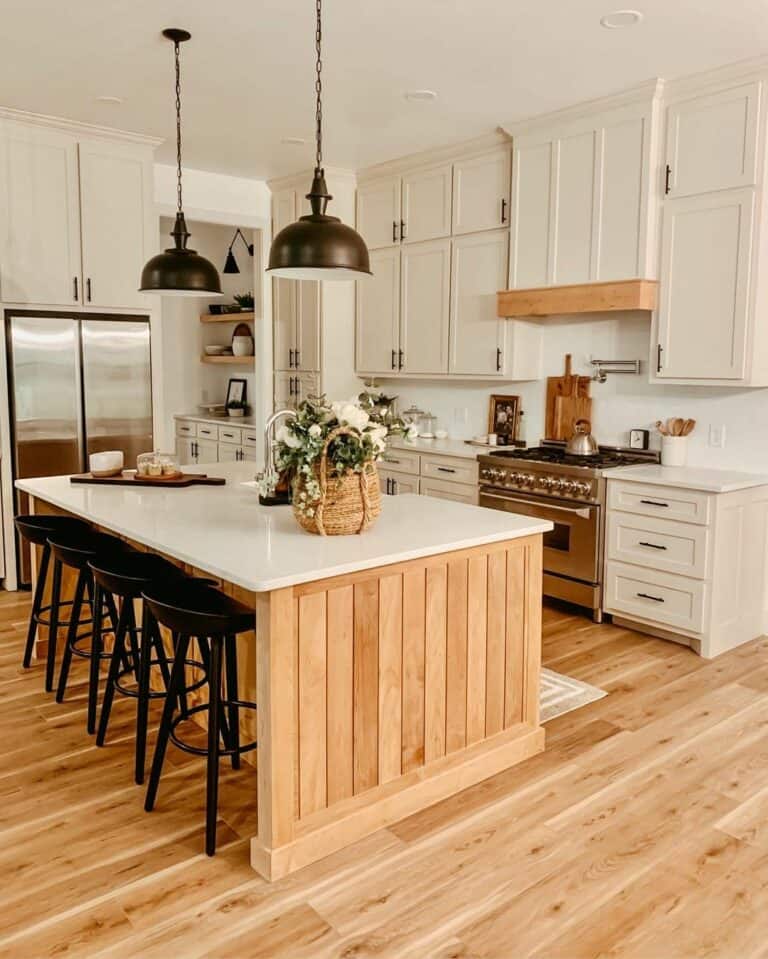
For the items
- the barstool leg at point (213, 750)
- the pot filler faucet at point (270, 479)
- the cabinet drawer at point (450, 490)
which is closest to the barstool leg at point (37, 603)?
the pot filler faucet at point (270, 479)

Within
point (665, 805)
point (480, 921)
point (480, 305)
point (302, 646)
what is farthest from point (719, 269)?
point (480, 921)

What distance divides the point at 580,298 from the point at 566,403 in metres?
0.82

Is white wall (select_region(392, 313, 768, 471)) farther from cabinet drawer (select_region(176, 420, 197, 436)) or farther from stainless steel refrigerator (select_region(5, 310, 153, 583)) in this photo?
cabinet drawer (select_region(176, 420, 197, 436))

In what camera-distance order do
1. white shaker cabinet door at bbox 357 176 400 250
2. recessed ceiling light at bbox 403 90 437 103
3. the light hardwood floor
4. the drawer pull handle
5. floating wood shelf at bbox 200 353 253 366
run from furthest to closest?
floating wood shelf at bbox 200 353 253 366, white shaker cabinet door at bbox 357 176 400 250, recessed ceiling light at bbox 403 90 437 103, the drawer pull handle, the light hardwood floor

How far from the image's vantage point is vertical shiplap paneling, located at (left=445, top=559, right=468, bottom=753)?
2.73 meters

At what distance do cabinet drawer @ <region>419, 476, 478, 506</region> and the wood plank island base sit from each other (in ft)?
6.72

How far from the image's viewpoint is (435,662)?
271 cm

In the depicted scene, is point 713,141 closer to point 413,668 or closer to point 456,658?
point 456,658

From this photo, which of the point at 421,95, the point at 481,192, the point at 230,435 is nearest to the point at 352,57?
the point at 421,95

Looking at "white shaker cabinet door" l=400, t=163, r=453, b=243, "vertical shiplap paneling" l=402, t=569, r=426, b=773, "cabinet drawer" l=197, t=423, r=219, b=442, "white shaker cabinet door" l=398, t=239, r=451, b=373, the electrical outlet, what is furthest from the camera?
"cabinet drawer" l=197, t=423, r=219, b=442

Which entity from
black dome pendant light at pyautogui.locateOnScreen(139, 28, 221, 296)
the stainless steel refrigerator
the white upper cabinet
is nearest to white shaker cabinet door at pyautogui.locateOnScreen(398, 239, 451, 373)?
the white upper cabinet

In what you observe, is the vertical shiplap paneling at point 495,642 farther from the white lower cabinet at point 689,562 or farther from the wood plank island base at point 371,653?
the white lower cabinet at point 689,562

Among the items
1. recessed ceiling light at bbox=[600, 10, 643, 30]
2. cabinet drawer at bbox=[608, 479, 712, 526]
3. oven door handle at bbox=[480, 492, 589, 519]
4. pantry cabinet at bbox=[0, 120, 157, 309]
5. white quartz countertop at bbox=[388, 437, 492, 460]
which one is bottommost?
oven door handle at bbox=[480, 492, 589, 519]

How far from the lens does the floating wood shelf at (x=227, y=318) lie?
297 inches
